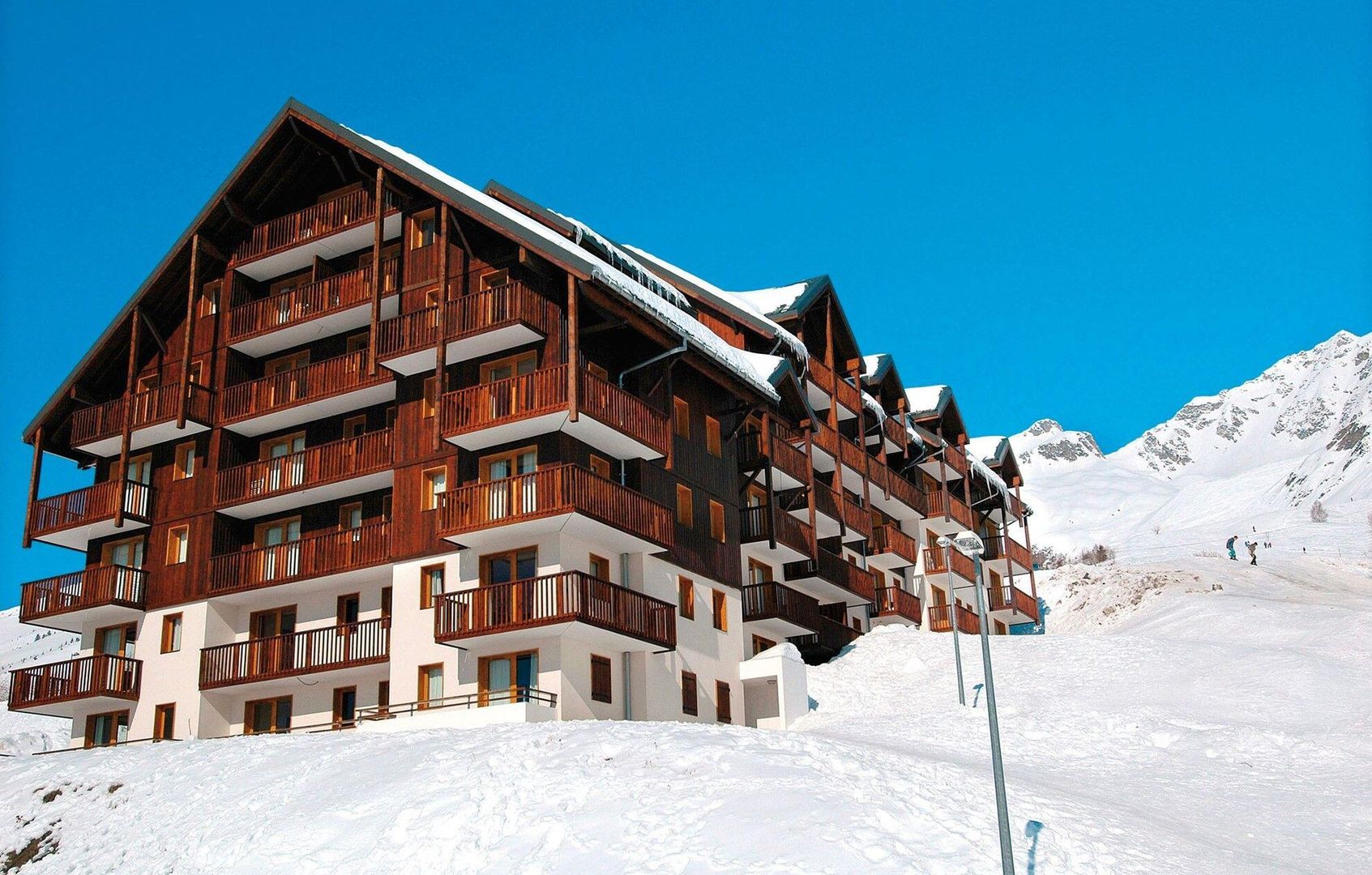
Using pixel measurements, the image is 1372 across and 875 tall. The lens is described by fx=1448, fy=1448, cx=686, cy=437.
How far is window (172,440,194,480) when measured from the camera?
139 feet

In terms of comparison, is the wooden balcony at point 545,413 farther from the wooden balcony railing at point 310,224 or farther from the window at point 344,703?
the wooden balcony railing at point 310,224

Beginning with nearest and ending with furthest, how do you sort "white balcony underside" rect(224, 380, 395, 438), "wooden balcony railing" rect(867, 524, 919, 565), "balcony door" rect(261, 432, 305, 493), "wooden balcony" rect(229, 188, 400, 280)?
1. "white balcony underside" rect(224, 380, 395, 438)
2. "balcony door" rect(261, 432, 305, 493)
3. "wooden balcony" rect(229, 188, 400, 280)
4. "wooden balcony railing" rect(867, 524, 919, 565)

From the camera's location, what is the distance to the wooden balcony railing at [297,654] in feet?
122

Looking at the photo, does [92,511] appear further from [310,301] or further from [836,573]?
[836,573]

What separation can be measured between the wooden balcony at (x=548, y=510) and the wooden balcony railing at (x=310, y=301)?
7.62m

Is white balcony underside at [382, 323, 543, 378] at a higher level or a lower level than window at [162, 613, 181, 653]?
higher

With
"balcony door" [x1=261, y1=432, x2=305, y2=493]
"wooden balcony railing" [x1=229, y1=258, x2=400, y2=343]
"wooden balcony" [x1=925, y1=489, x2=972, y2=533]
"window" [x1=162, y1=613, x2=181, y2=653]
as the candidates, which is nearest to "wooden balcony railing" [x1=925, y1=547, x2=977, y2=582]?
"wooden balcony" [x1=925, y1=489, x2=972, y2=533]

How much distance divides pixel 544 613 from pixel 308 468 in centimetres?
983

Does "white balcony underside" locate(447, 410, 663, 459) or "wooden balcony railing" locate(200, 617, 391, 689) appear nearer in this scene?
"white balcony underside" locate(447, 410, 663, 459)

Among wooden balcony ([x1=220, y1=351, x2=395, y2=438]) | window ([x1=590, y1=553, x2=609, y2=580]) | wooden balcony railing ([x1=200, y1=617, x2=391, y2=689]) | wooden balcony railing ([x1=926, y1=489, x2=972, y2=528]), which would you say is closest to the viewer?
window ([x1=590, y1=553, x2=609, y2=580])

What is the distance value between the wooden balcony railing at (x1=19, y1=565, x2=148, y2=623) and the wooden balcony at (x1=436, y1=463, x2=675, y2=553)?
11.2 m

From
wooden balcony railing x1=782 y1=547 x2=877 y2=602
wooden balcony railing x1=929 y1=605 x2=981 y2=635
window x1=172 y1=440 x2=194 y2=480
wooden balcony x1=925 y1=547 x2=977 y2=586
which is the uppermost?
window x1=172 y1=440 x2=194 y2=480

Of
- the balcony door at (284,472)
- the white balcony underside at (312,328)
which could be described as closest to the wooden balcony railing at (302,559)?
the balcony door at (284,472)

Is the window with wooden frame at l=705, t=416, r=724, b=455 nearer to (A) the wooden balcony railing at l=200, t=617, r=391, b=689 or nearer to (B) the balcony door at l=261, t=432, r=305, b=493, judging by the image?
(A) the wooden balcony railing at l=200, t=617, r=391, b=689
